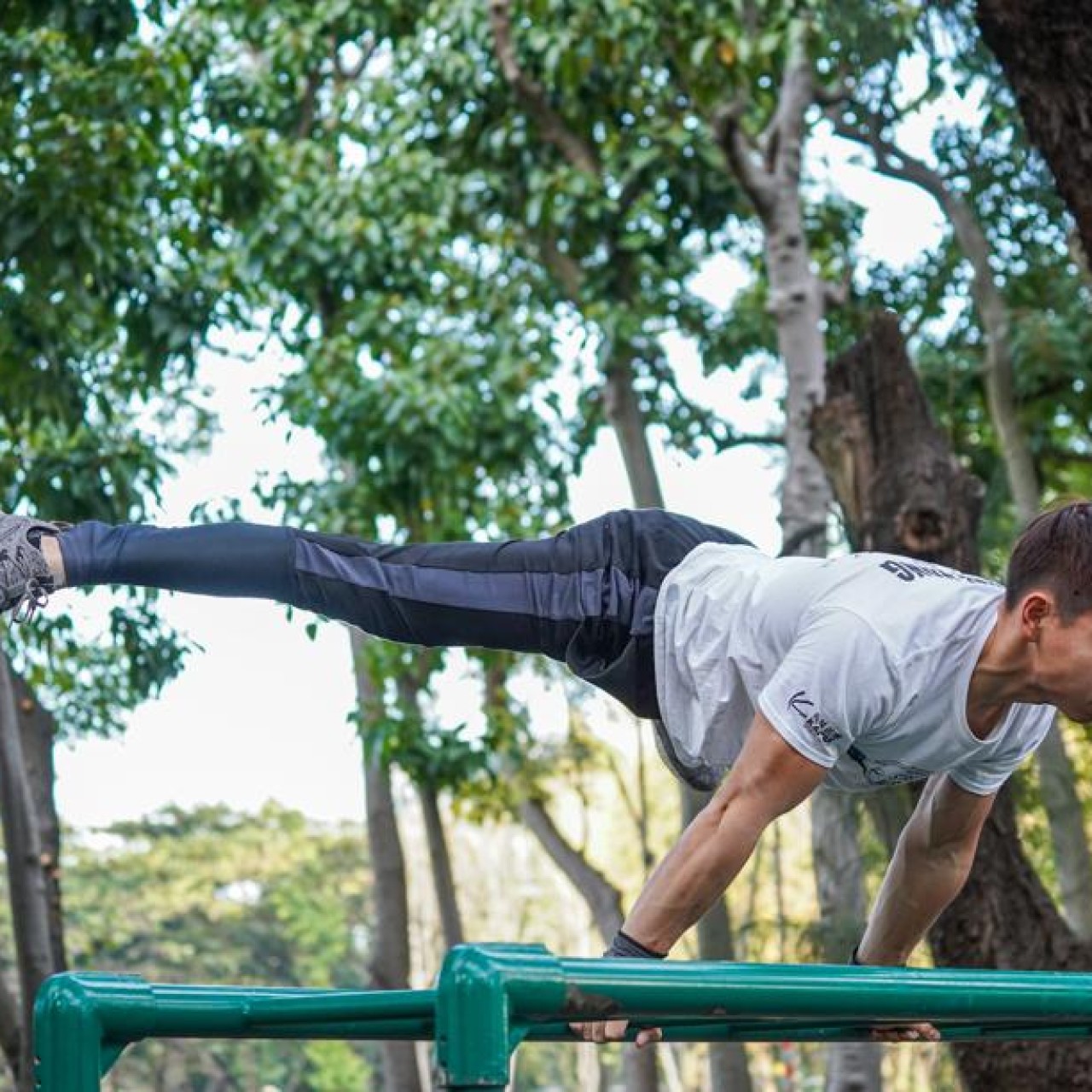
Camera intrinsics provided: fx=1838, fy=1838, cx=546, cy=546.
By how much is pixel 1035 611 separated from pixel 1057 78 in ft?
6.93

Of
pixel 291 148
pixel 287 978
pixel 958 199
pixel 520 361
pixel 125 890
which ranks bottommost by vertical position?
pixel 287 978

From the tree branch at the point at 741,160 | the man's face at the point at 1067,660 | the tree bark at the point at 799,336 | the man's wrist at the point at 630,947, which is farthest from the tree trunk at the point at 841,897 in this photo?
the man's wrist at the point at 630,947

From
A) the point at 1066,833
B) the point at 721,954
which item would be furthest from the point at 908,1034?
the point at 721,954

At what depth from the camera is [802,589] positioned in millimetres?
2586

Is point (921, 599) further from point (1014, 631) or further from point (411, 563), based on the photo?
point (411, 563)

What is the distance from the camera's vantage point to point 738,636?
266cm

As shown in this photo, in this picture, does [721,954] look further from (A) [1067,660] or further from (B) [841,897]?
(A) [1067,660]

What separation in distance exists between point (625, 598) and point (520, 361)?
6.98m

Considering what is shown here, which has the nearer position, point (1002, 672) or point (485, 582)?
point (1002, 672)

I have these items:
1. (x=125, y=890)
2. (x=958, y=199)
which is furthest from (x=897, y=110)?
(x=125, y=890)

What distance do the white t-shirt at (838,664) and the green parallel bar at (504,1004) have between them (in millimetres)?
540

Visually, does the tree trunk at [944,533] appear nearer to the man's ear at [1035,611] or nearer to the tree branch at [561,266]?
the man's ear at [1035,611]

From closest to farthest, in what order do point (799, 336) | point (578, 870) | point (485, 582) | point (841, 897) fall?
point (485, 582) → point (841, 897) → point (799, 336) → point (578, 870)

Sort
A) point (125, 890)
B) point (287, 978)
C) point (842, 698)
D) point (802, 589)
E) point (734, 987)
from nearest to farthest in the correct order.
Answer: point (734, 987), point (842, 698), point (802, 589), point (125, 890), point (287, 978)
